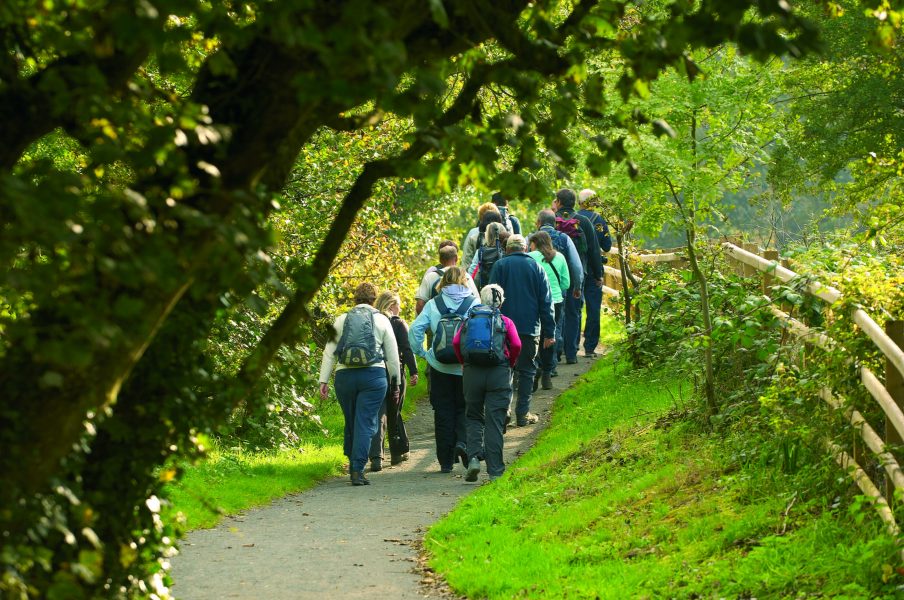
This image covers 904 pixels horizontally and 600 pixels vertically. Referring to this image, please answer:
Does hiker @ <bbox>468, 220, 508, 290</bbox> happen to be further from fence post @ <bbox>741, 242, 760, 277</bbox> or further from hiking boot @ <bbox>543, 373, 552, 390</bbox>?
fence post @ <bbox>741, 242, 760, 277</bbox>

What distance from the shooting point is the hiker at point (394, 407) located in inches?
529

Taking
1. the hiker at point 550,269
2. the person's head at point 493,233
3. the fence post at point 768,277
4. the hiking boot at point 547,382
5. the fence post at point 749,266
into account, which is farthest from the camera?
the hiking boot at point 547,382

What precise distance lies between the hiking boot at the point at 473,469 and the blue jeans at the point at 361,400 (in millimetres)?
1047

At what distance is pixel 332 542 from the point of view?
32.6 ft

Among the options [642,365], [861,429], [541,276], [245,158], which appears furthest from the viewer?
[642,365]

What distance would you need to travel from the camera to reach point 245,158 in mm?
4402

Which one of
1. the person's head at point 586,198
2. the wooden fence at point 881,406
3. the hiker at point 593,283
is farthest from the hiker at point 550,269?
the wooden fence at point 881,406

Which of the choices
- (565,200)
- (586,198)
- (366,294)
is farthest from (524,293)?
A: (586,198)

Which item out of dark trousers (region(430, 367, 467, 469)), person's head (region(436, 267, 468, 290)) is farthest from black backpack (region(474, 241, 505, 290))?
dark trousers (region(430, 367, 467, 469))

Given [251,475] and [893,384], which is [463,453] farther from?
[893,384]

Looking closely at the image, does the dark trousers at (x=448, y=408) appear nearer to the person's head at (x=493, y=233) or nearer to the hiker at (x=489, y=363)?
the hiker at (x=489, y=363)

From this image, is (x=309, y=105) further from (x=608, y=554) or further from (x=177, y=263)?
(x=608, y=554)

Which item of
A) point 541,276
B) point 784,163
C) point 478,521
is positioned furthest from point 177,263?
point 784,163

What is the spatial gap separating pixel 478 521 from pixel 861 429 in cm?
349
